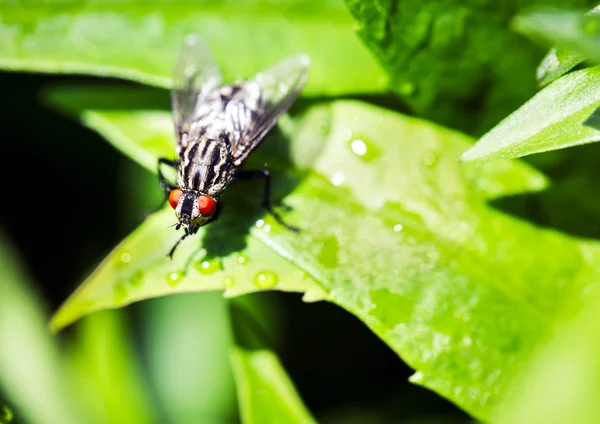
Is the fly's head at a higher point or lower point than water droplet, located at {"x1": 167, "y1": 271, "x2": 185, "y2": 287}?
higher

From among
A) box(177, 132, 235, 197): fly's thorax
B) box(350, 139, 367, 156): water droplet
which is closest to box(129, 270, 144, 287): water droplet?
box(177, 132, 235, 197): fly's thorax

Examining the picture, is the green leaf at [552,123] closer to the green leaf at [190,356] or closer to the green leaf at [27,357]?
the green leaf at [190,356]

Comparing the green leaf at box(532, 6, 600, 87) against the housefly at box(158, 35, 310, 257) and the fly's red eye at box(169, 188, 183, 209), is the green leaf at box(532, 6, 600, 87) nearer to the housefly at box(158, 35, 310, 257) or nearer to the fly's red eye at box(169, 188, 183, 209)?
the housefly at box(158, 35, 310, 257)

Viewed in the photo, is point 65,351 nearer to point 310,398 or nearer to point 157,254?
point 310,398

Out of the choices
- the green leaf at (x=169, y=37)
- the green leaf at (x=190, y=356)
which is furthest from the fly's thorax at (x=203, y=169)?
the green leaf at (x=190, y=356)

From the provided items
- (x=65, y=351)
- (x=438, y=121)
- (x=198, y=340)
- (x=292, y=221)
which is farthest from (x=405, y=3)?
(x=65, y=351)

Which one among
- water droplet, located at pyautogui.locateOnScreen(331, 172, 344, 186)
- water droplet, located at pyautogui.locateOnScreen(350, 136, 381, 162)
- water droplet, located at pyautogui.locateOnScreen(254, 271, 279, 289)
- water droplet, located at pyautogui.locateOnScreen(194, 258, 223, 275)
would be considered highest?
water droplet, located at pyautogui.locateOnScreen(350, 136, 381, 162)
